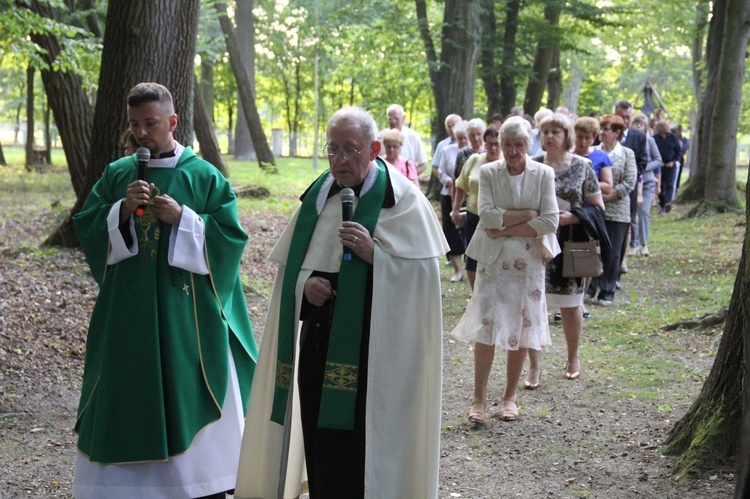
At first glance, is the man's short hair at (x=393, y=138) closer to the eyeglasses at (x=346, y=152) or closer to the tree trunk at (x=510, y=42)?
→ the eyeglasses at (x=346, y=152)

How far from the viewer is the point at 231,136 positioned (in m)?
62.8

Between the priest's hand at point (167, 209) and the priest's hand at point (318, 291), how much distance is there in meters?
0.83

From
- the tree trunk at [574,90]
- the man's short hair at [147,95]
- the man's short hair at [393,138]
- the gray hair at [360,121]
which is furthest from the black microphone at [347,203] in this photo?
the tree trunk at [574,90]

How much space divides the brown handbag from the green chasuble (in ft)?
11.8

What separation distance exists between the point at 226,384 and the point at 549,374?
4.10m

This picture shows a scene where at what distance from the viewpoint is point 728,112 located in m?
19.2

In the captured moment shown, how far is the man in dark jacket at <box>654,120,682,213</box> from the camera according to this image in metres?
19.5

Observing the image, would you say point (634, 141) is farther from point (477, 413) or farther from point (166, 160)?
point (166, 160)

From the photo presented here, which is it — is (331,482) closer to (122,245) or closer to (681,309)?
(122,245)

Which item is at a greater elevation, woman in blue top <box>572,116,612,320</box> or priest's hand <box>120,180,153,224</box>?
woman in blue top <box>572,116,612,320</box>

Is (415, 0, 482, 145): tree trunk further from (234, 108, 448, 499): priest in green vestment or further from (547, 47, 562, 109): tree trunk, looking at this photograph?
(234, 108, 448, 499): priest in green vestment

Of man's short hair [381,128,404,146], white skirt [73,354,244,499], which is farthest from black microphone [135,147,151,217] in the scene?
man's short hair [381,128,404,146]

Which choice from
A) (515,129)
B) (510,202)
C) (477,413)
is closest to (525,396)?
(477,413)

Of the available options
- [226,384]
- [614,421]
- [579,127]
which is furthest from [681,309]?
[226,384]
